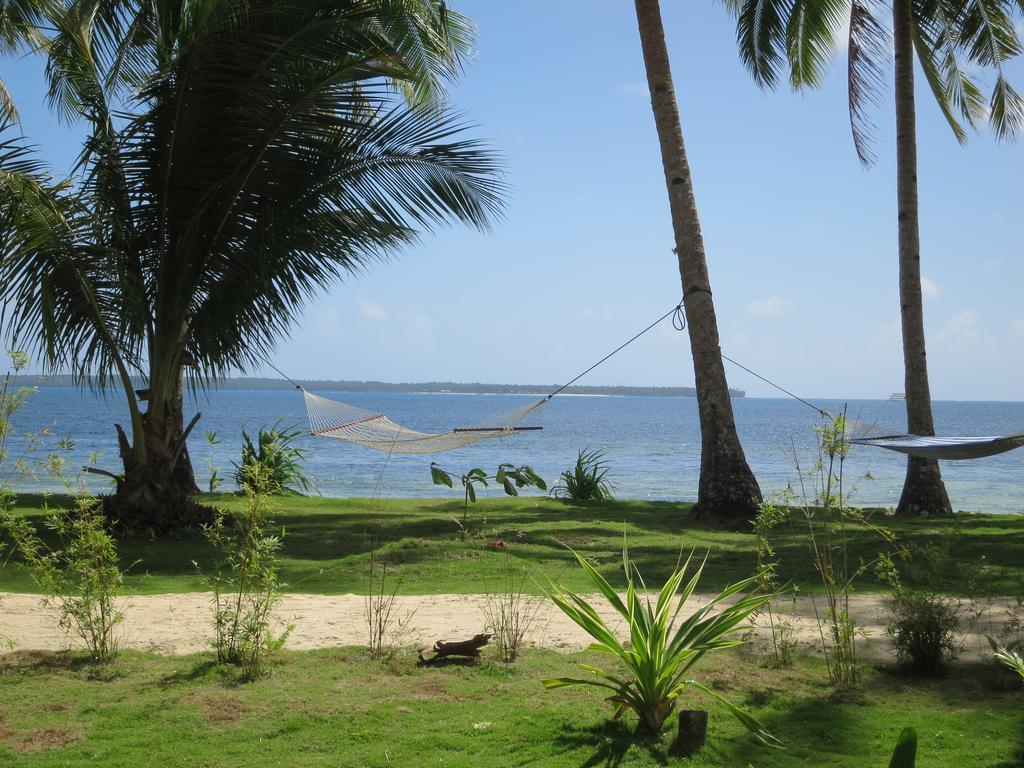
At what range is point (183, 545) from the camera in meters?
6.70

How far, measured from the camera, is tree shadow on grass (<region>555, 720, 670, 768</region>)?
2.82m

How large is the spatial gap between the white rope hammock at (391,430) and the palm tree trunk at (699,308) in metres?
1.52

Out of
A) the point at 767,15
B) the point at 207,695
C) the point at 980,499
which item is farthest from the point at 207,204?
the point at 980,499

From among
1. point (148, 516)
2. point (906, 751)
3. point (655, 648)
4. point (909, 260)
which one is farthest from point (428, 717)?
point (909, 260)

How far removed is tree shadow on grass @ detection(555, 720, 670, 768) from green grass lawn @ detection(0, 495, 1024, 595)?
4.71 ft

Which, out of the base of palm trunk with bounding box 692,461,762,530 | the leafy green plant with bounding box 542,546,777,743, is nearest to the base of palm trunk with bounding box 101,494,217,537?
the base of palm trunk with bounding box 692,461,762,530

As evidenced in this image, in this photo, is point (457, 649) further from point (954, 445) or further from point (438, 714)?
point (954, 445)

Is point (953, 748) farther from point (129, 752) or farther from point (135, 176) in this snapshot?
point (135, 176)

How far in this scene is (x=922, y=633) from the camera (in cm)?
361

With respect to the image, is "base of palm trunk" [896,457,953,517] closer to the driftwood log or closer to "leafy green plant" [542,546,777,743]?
the driftwood log

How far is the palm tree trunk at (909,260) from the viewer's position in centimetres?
930

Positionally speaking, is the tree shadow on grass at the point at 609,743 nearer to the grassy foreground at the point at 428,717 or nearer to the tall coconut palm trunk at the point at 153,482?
the grassy foreground at the point at 428,717

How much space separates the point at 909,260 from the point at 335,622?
7.22 metres

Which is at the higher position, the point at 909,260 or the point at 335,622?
the point at 909,260
